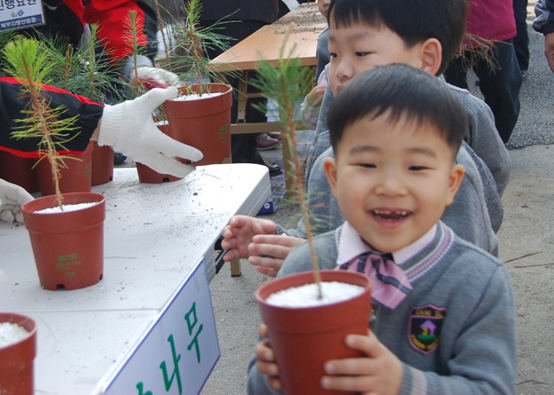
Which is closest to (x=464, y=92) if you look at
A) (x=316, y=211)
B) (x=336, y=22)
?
(x=336, y=22)

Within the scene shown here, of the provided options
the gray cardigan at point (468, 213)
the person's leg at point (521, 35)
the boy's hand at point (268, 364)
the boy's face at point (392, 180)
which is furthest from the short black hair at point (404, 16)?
the person's leg at point (521, 35)

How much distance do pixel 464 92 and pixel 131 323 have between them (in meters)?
0.95

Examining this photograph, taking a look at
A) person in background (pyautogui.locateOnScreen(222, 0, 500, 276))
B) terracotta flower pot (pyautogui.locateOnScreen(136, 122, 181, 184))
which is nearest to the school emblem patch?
person in background (pyautogui.locateOnScreen(222, 0, 500, 276))

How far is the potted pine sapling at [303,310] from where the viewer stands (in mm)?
826

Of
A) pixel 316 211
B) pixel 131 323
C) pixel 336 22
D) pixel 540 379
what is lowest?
pixel 540 379

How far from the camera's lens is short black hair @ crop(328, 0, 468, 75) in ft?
4.96

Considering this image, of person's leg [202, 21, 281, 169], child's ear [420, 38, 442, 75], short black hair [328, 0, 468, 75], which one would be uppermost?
short black hair [328, 0, 468, 75]

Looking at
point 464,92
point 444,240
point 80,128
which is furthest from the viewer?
point 80,128

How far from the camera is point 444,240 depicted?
1068mm

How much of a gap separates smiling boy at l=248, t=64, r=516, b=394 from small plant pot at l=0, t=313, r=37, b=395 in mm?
291

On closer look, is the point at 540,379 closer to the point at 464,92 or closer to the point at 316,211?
the point at 464,92

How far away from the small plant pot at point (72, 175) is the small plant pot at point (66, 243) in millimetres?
476

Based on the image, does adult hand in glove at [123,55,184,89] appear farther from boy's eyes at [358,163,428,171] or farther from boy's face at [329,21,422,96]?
boy's eyes at [358,163,428,171]

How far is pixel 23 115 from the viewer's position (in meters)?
1.78
